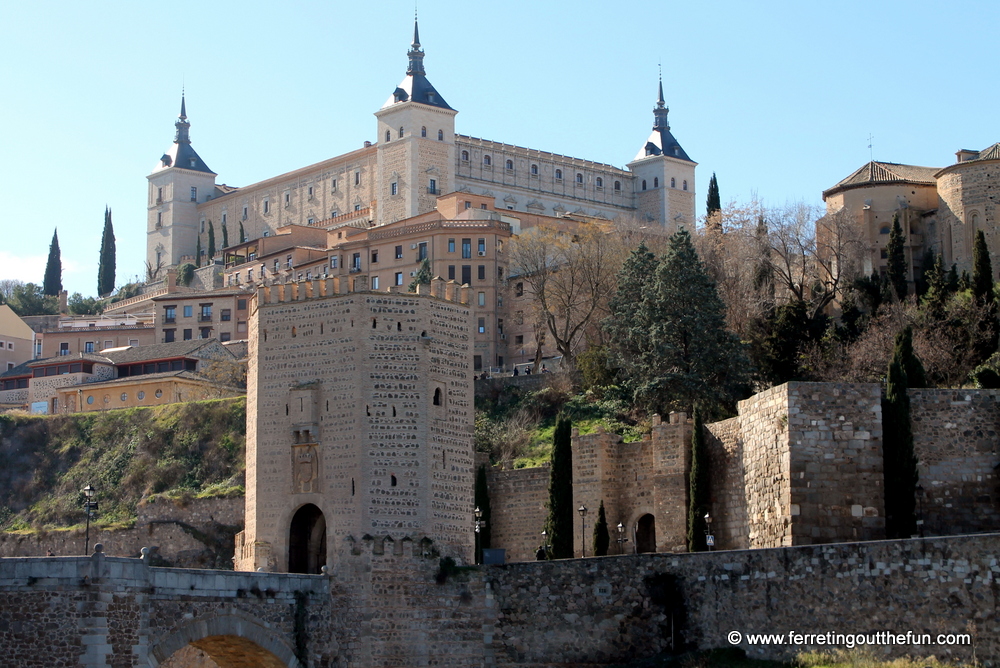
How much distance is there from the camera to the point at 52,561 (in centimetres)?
3055

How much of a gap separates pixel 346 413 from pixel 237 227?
83.5 m

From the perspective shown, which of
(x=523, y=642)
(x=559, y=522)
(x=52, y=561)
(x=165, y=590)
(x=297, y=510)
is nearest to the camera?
(x=52, y=561)

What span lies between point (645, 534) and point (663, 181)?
70691 mm

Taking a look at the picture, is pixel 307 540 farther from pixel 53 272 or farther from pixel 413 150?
pixel 53 272

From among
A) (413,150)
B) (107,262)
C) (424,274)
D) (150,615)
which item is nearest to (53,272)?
(107,262)

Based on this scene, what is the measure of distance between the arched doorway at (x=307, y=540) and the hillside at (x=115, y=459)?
1771 centimetres

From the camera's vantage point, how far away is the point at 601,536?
44.9 meters

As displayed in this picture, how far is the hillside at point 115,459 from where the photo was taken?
2409 inches

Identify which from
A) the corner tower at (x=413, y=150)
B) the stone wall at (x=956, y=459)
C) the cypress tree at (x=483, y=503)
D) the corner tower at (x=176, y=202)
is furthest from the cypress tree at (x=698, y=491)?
the corner tower at (x=176, y=202)

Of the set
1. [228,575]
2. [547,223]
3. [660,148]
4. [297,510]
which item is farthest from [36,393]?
[660,148]

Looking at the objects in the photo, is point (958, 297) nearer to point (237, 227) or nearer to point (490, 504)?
point (490, 504)

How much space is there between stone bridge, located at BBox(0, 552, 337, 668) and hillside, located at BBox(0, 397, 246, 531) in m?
22.2

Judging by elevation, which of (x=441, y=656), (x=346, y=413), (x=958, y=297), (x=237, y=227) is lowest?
(x=441, y=656)

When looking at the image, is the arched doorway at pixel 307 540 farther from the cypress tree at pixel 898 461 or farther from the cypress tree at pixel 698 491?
the cypress tree at pixel 898 461
